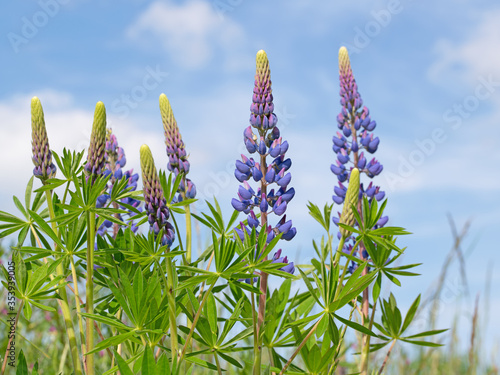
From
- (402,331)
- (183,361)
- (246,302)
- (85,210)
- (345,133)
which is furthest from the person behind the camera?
(345,133)

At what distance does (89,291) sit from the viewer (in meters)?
2.36

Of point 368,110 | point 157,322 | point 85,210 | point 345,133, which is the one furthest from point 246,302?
point 368,110

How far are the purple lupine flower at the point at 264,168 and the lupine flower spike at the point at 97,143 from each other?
2.10 feet

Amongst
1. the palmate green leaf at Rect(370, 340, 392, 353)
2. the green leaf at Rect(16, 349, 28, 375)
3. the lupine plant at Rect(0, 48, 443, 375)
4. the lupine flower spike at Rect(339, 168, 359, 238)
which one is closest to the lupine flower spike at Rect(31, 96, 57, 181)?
the lupine plant at Rect(0, 48, 443, 375)

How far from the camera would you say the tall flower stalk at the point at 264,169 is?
2.55 meters

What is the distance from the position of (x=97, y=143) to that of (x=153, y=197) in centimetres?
44

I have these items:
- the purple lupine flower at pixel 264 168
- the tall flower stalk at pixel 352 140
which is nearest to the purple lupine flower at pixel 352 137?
the tall flower stalk at pixel 352 140

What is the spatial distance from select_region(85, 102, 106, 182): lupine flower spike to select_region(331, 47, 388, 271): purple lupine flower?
1784 millimetres

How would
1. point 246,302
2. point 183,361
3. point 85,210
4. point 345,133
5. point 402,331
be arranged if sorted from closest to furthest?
point 183,361, point 85,210, point 246,302, point 402,331, point 345,133

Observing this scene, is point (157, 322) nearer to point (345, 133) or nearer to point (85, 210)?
point (85, 210)

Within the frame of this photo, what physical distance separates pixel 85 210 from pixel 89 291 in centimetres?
35

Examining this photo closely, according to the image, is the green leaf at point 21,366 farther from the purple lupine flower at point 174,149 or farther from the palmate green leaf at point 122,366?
the purple lupine flower at point 174,149

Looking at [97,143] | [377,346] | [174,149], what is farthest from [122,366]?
[377,346]

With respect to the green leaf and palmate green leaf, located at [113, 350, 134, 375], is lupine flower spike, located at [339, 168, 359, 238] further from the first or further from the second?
the green leaf
